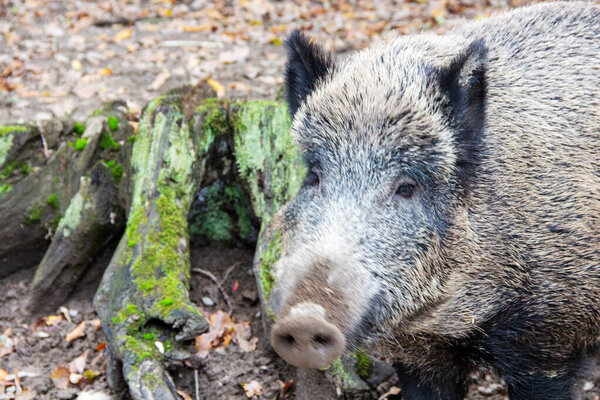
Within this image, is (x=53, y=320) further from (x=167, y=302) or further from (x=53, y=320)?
(x=167, y=302)

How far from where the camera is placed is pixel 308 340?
2699mm

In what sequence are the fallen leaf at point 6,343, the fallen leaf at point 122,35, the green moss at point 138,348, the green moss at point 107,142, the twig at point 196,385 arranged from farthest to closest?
1. the fallen leaf at point 122,35
2. the green moss at point 107,142
3. the fallen leaf at point 6,343
4. the twig at point 196,385
5. the green moss at point 138,348

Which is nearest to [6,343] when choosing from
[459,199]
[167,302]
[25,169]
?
[25,169]

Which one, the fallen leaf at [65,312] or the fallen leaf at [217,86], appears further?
Answer: the fallen leaf at [217,86]

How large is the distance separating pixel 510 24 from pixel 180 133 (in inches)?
98.7

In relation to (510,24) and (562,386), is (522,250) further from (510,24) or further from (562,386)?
(510,24)

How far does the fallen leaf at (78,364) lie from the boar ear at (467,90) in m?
A: 3.11

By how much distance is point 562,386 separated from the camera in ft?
12.3

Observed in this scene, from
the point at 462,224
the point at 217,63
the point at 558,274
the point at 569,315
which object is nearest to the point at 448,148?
the point at 462,224

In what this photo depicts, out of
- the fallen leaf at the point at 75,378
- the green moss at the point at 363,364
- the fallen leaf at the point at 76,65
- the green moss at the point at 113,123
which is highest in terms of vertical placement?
the green moss at the point at 113,123

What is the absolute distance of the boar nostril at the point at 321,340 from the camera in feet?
8.79

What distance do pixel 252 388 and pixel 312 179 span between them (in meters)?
1.72

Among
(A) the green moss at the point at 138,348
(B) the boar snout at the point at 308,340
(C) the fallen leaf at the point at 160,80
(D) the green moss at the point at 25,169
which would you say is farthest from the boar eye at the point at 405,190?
(C) the fallen leaf at the point at 160,80

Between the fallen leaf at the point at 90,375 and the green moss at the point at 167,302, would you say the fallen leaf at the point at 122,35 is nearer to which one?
the fallen leaf at the point at 90,375
